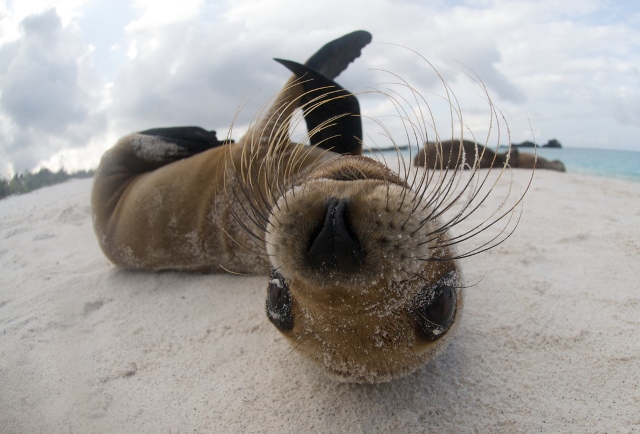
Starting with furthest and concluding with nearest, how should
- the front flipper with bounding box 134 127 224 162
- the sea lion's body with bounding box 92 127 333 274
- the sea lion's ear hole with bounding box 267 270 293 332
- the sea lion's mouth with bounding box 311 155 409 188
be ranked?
the front flipper with bounding box 134 127 224 162 < the sea lion's body with bounding box 92 127 333 274 < the sea lion's mouth with bounding box 311 155 409 188 < the sea lion's ear hole with bounding box 267 270 293 332

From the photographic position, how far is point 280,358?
1969 mm

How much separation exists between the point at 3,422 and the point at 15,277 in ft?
6.20

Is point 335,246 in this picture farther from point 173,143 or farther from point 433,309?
point 173,143

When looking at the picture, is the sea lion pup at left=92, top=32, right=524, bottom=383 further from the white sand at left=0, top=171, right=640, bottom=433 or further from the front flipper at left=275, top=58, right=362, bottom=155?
the front flipper at left=275, top=58, right=362, bottom=155

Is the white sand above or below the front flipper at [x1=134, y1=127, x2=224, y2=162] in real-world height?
below

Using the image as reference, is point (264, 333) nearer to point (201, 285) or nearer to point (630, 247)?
point (201, 285)

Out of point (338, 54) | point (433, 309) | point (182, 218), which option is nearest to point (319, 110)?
point (338, 54)

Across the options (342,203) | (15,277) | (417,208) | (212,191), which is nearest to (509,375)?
(417,208)

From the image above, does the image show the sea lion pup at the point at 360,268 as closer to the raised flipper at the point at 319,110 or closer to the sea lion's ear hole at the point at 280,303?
the sea lion's ear hole at the point at 280,303

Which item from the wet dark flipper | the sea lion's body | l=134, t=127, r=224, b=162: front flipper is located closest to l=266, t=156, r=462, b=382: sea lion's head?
the sea lion's body

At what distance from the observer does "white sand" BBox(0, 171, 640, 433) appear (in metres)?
1.60

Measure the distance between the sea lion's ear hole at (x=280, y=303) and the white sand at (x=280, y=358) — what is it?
331 mm

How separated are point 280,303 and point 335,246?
48 cm

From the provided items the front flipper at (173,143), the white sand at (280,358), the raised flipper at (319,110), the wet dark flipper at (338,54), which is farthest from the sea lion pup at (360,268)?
the front flipper at (173,143)
